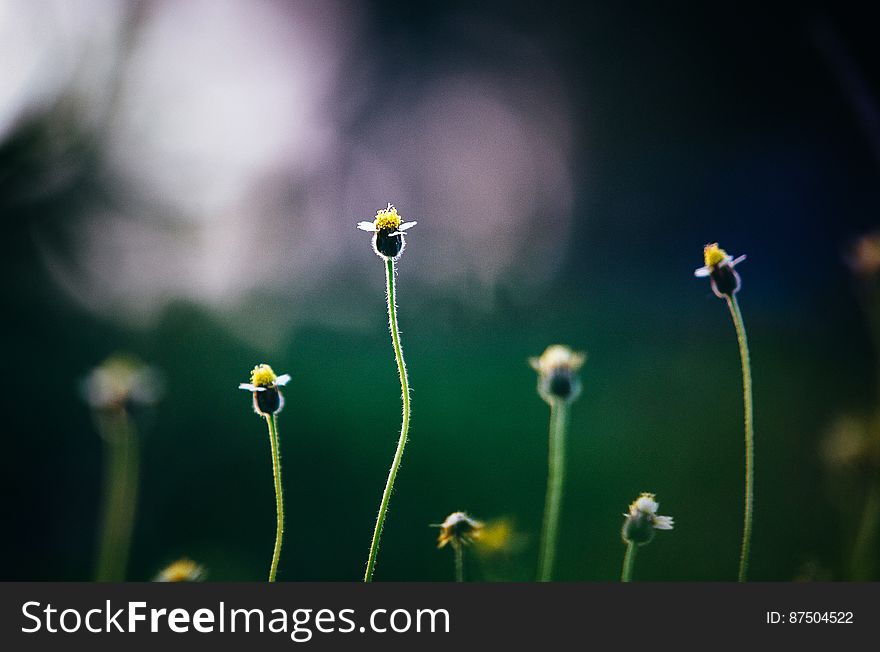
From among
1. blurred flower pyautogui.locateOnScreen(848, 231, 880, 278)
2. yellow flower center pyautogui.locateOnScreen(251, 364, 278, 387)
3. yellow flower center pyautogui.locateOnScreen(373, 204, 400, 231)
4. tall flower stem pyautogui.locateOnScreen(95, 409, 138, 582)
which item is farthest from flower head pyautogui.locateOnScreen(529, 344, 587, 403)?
tall flower stem pyautogui.locateOnScreen(95, 409, 138, 582)

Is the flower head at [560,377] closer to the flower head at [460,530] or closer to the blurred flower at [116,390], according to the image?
the flower head at [460,530]

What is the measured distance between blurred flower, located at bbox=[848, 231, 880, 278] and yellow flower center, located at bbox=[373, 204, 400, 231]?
0.95 meters

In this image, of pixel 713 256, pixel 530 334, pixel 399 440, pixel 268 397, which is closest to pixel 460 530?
pixel 399 440

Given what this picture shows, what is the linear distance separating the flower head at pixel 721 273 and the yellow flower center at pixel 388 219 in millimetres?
547

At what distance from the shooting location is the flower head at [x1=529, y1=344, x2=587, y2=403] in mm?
1221

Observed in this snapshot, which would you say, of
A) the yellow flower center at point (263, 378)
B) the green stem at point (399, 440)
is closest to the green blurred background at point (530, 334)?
the green stem at point (399, 440)

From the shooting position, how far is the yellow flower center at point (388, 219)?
4.10 ft

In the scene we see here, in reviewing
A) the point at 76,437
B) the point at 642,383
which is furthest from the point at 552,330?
the point at 76,437

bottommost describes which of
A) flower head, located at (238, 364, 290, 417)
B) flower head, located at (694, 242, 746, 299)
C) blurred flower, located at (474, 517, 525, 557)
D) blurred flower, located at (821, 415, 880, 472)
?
blurred flower, located at (474, 517, 525, 557)

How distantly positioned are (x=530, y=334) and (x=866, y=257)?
8.55ft

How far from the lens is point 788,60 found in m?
4.91

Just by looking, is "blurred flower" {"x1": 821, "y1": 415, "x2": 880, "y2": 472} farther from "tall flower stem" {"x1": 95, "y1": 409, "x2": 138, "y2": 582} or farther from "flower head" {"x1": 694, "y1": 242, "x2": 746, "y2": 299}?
"tall flower stem" {"x1": 95, "y1": 409, "x2": 138, "y2": 582}

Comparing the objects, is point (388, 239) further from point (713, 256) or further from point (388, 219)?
point (713, 256)

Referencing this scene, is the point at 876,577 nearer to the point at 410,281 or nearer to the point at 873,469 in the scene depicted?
the point at 873,469
